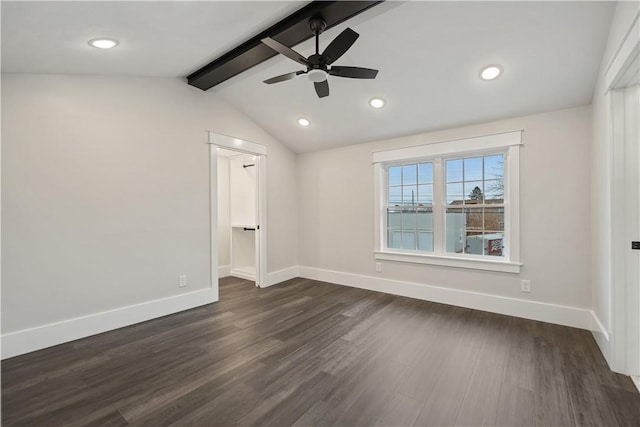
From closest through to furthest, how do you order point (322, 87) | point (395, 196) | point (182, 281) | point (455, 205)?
point (322, 87) < point (182, 281) < point (455, 205) < point (395, 196)

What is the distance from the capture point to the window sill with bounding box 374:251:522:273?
3.42m

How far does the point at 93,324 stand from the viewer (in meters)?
2.98

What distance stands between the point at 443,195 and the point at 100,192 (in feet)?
13.6

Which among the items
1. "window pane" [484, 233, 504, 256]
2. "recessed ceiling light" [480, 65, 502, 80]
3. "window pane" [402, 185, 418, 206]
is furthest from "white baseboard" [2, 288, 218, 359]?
"recessed ceiling light" [480, 65, 502, 80]

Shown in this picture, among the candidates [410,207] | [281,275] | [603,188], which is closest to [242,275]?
[281,275]

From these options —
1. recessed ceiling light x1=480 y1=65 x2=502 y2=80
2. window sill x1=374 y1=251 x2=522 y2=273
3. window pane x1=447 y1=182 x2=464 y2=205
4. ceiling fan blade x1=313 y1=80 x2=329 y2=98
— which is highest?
recessed ceiling light x1=480 y1=65 x2=502 y2=80

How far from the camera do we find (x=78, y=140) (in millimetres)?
2912

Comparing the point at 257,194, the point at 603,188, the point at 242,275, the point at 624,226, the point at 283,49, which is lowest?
the point at 242,275

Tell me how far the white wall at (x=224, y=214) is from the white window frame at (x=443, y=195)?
9.70 ft

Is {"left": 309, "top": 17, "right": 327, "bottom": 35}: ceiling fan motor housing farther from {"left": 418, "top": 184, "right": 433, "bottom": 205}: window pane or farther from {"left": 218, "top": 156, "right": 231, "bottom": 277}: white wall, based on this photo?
{"left": 218, "top": 156, "right": 231, "bottom": 277}: white wall

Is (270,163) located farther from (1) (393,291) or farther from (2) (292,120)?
(1) (393,291)

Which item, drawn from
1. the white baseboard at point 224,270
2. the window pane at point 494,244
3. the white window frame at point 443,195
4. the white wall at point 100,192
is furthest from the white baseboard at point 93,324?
the window pane at point 494,244

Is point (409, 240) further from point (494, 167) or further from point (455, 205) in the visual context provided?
Result: point (494, 167)

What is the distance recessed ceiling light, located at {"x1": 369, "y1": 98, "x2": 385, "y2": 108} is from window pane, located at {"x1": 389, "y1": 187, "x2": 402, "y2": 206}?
1.36m
